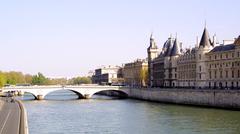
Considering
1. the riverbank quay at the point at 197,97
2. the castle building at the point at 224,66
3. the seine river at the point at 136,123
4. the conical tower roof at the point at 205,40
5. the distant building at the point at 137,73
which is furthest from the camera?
the distant building at the point at 137,73

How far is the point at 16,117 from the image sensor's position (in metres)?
34.3

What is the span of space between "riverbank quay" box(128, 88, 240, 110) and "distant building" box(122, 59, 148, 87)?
32.7m

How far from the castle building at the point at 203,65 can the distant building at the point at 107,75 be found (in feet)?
175

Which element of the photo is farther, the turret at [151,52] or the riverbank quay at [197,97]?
the turret at [151,52]

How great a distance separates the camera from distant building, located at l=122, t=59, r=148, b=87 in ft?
359

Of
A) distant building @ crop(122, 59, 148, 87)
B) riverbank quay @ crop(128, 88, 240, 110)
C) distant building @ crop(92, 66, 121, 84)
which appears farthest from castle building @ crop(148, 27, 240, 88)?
distant building @ crop(92, 66, 121, 84)

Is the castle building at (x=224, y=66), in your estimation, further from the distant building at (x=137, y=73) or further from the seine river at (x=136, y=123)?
the distant building at (x=137, y=73)

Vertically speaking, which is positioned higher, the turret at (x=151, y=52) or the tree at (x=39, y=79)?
the turret at (x=151, y=52)

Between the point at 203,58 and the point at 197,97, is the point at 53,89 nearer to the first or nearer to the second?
the point at 203,58

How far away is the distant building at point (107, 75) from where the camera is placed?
5726 inches

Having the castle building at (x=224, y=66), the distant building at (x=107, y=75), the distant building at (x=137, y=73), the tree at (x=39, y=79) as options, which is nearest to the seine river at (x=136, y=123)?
the castle building at (x=224, y=66)

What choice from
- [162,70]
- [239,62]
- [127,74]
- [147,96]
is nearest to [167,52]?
[162,70]

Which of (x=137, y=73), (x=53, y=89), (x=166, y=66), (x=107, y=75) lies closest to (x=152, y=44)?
(x=137, y=73)

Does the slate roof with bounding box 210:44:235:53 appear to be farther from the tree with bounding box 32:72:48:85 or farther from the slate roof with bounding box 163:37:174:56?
the tree with bounding box 32:72:48:85
